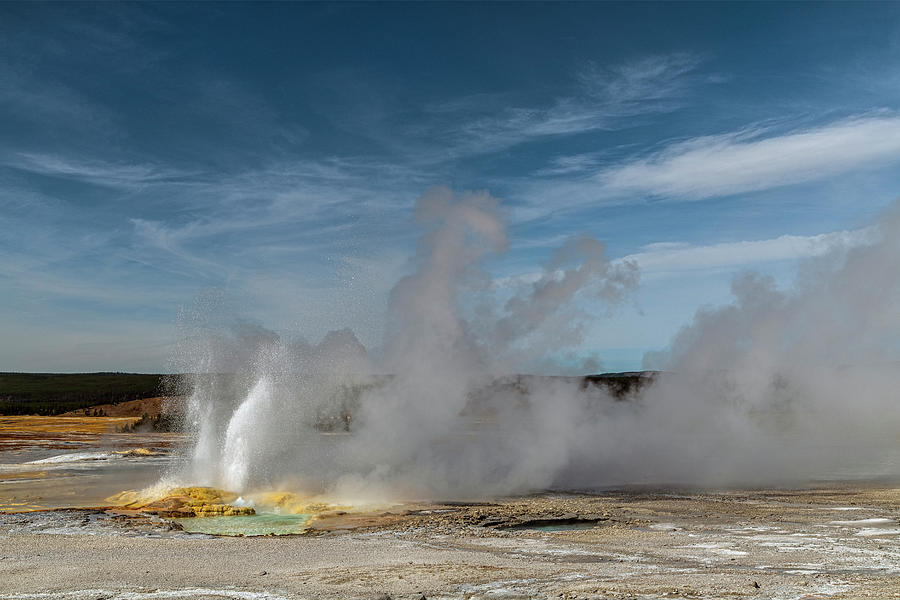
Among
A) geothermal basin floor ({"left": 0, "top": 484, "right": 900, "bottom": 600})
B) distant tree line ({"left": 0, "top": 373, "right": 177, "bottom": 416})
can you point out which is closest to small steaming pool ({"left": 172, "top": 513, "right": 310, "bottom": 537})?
geothermal basin floor ({"left": 0, "top": 484, "right": 900, "bottom": 600})

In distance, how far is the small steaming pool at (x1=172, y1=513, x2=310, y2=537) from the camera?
1902cm

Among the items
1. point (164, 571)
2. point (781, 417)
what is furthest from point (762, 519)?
point (781, 417)

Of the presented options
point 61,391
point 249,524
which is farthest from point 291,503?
point 61,391

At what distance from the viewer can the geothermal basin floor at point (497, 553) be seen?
1223 centimetres

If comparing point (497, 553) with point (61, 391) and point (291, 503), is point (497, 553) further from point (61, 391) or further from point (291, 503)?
point (61, 391)

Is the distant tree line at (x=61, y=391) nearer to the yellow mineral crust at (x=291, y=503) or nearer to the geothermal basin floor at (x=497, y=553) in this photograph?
the yellow mineral crust at (x=291, y=503)

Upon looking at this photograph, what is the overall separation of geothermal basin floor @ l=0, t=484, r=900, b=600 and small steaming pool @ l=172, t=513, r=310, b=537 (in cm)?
67

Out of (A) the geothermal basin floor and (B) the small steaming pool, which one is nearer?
(A) the geothermal basin floor

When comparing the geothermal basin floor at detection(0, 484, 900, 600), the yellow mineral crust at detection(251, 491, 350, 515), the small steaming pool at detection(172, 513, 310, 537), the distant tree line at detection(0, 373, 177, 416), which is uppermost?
the distant tree line at detection(0, 373, 177, 416)

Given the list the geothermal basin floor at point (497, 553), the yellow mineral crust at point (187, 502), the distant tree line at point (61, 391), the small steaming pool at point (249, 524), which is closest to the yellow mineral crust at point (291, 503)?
the small steaming pool at point (249, 524)

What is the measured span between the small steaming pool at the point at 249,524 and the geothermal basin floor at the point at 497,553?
669 mm

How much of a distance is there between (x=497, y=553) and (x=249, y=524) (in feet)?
27.3

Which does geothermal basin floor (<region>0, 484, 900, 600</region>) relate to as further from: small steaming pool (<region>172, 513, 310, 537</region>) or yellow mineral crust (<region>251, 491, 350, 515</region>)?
yellow mineral crust (<region>251, 491, 350, 515</region>)

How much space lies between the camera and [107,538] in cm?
1727
